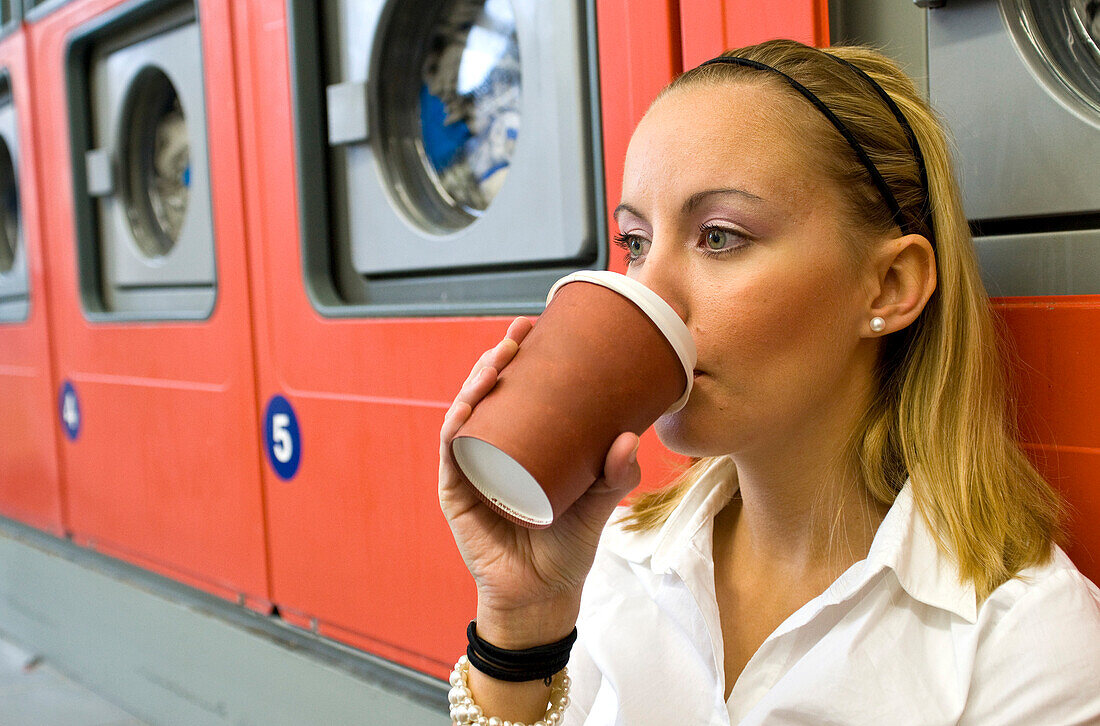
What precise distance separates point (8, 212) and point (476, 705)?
9.18ft

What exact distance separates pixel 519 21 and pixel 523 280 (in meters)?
0.38

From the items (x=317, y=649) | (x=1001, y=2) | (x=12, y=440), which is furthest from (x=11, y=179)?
(x=1001, y=2)

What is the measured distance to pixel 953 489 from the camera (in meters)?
0.95

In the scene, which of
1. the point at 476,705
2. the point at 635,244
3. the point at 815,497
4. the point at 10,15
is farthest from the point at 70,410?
the point at 815,497

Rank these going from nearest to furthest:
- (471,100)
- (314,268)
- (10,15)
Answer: (471,100)
(314,268)
(10,15)

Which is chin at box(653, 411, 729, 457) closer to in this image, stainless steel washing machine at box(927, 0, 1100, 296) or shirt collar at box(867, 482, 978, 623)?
shirt collar at box(867, 482, 978, 623)

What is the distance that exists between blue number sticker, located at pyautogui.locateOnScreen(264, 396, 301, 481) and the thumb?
0.99 meters

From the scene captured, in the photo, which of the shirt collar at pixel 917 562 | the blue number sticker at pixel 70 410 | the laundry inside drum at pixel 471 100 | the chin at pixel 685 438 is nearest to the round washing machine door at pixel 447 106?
the laundry inside drum at pixel 471 100

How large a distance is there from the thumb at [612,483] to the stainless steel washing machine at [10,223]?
232cm

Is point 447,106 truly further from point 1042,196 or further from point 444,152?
point 1042,196

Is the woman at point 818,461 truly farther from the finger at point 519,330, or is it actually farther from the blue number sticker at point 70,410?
the blue number sticker at point 70,410

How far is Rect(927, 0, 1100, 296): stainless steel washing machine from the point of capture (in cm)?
98

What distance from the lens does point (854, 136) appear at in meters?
0.96

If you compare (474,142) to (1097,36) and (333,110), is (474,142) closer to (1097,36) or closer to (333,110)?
(333,110)
